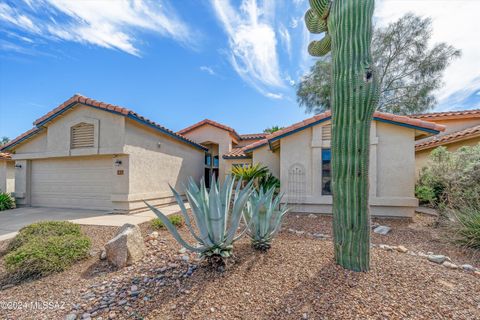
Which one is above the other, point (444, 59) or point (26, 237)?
point (444, 59)

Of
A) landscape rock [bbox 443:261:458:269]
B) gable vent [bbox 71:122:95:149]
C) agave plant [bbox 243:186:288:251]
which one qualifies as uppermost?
gable vent [bbox 71:122:95:149]

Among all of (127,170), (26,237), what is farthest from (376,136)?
(26,237)

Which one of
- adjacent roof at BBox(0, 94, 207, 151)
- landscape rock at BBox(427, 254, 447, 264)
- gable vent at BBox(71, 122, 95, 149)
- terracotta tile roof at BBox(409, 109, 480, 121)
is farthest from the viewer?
terracotta tile roof at BBox(409, 109, 480, 121)

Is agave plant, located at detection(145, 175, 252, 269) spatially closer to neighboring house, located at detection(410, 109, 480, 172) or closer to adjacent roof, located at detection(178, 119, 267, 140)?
neighboring house, located at detection(410, 109, 480, 172)

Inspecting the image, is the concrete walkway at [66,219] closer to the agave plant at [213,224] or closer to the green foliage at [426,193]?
the agave plant at [213,224]

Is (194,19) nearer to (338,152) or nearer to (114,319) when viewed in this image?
(338,152)

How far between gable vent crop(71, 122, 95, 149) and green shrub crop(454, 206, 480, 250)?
13.4 m

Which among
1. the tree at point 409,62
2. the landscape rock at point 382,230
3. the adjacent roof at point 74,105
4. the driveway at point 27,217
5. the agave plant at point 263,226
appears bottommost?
the driveway at point 27,217

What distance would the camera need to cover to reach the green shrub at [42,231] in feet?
15.6

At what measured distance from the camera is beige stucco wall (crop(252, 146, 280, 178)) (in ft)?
35.4

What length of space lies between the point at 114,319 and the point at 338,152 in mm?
3902

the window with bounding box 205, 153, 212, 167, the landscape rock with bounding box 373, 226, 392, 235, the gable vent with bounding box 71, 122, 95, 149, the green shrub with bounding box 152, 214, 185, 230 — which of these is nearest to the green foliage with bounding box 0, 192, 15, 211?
the gable vent with bounding box 71, 122, 95, 149

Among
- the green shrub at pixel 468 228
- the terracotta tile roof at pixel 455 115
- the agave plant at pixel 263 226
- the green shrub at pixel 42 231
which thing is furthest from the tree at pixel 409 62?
the green shrub at pixel 42 231

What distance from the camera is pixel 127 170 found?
910 cm
